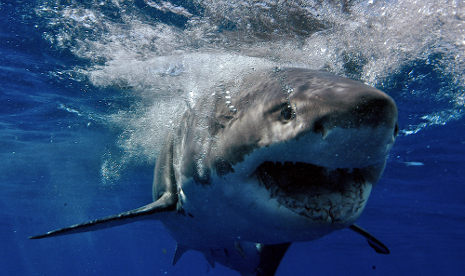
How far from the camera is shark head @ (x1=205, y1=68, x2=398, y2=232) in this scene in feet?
5.95

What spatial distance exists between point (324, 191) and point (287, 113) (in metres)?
0.59

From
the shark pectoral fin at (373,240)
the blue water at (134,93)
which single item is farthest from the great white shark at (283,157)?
the blue water at (134,93)

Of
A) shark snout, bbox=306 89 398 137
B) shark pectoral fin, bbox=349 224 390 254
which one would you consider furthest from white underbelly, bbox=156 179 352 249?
shark pectoral fin, bbox=349 224 390 254

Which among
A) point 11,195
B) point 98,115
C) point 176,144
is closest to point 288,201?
point 176,144

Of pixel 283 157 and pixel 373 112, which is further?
pixel 283 157

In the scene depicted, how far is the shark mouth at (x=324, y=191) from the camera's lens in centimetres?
214

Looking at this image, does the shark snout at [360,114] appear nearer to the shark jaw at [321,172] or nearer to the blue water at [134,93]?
the shark jaw at [321,172]

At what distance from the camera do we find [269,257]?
462 centimetres

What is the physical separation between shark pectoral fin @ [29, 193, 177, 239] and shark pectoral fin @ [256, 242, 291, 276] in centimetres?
143

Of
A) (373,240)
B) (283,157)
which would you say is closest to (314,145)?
(283,157)

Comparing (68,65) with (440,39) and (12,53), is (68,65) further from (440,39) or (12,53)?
(440,39)

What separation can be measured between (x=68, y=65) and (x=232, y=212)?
27.5 ft

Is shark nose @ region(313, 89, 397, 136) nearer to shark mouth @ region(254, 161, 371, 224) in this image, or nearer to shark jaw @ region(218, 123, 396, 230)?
shark jaw @ region(218, 123, 396, 230)

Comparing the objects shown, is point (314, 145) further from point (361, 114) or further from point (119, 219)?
point (119, 219)
